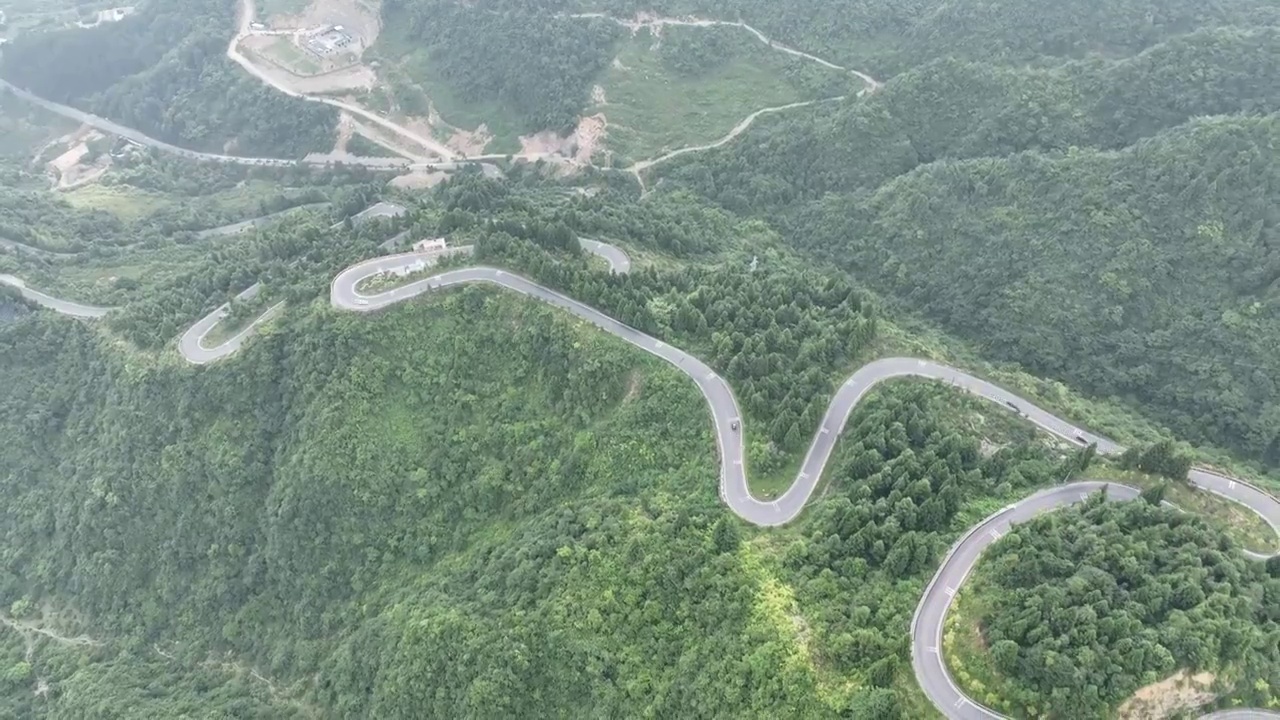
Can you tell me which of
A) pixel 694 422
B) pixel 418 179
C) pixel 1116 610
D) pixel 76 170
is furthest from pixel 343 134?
pixel 1116 610

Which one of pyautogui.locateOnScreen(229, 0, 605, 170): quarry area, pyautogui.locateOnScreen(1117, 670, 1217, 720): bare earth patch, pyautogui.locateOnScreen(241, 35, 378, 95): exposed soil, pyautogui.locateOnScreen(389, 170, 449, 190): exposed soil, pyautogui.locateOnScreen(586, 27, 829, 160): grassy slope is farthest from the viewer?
pyautogui.locateOnScreen(241, 35, 378, 95): exposed soil

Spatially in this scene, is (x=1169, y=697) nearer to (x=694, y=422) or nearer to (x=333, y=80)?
(x=694, y=422)

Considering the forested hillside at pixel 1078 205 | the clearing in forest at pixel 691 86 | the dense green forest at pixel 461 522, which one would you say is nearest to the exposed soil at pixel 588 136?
the clearing in forest at pixel 691 86

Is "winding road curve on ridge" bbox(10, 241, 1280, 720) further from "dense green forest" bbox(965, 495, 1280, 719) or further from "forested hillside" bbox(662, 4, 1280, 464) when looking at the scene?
"forested hillside" bbox(662, 4, 1280, 464)

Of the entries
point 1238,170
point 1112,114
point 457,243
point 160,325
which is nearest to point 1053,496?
point 1238,170

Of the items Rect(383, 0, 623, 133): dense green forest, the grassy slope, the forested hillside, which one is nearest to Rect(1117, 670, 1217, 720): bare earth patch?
the forested hillside
